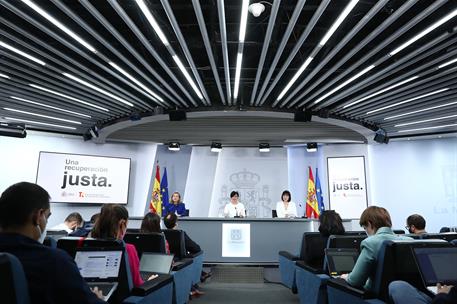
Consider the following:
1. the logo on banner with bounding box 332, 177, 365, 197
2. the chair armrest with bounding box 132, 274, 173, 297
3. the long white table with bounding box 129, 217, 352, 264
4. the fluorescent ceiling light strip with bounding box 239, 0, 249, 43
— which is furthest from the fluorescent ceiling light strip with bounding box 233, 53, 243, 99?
the logo on banner with bounding box 332, 177, 365, 197

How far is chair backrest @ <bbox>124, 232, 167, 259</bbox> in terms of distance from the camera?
128 inches

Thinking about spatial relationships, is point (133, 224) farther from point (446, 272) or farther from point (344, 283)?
point (446, 272)

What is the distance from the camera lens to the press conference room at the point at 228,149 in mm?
2248

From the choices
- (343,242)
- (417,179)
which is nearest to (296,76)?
(343,242)

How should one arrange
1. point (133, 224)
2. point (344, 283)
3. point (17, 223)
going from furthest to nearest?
point (133, 224)
point (344, 283)
point (17, 223)

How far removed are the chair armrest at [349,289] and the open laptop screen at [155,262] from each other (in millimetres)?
1438

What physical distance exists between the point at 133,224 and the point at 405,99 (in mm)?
6338

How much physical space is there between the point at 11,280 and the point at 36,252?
0.14m

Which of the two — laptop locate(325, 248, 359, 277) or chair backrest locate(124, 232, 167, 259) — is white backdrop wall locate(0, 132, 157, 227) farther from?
laptop locate(325, 248, 359, 277)

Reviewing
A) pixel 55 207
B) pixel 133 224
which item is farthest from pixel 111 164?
pixel 133 224

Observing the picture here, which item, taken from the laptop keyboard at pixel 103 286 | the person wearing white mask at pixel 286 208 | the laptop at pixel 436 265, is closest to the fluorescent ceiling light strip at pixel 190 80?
the person wearing white mask at pixel 286 208

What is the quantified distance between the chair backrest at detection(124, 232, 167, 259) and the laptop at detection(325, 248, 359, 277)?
5.35 feet

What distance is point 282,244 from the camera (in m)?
6.46

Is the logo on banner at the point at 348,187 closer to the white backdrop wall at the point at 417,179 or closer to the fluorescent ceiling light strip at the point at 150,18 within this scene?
the white backdrop wall at the point at 417,179
